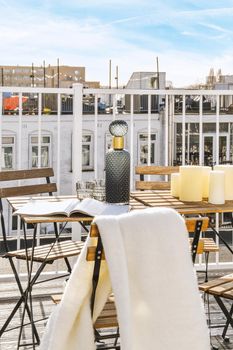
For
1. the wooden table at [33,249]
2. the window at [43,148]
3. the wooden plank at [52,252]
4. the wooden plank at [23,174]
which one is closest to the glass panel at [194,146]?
the window at [43,148]

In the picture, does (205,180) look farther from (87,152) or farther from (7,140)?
(87,152)

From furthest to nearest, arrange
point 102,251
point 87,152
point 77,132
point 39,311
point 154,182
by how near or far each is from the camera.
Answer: point 87,152
point 77,132
point 39,311
point 154,182
point 102,251

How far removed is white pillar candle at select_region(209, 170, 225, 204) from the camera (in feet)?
8.67

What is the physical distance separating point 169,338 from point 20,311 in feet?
5.72

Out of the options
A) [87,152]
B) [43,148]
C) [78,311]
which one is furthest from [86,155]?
[78,311]

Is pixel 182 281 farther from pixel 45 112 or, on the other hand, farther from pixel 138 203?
pixel 45 112

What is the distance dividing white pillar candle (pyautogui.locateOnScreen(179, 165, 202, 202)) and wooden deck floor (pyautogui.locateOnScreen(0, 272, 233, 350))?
2.51ft

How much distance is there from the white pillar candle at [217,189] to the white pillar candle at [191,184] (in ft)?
0.20

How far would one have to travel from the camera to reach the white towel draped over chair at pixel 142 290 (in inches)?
71.4

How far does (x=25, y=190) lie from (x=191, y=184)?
977 mm

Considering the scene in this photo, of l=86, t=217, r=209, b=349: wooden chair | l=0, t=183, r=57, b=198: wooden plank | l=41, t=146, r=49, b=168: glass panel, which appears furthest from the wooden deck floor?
l=41, t=146, r=49, b=168: glass panel

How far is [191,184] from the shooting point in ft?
8.83

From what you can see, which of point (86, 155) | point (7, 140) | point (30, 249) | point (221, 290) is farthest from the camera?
point (86, 155)

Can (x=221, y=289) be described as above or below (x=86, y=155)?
above
